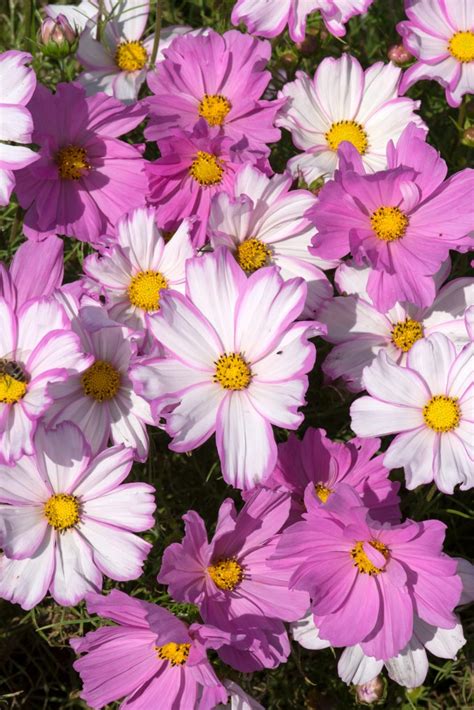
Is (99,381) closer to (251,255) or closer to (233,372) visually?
(233,372)

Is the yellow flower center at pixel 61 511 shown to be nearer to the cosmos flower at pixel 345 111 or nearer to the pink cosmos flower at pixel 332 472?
the pink cosmos flower at pixel 332 472

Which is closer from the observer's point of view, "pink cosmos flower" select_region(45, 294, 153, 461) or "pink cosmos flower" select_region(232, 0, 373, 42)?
"pink cosmos flower" select_region(45, 294, 153, 461)

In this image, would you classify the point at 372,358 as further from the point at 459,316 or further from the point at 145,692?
the point at 145,692

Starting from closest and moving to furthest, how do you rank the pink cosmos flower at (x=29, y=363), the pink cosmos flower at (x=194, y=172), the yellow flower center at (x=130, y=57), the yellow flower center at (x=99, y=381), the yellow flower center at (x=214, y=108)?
the pink cosmos flower at (x=29, y=363) < the yellow flower center at (x=99, y=381) < the pink cosmos flower at (x=194, y=172) < the yellow flower center at (x=214, y=108) < the yellow flower center at (x=130, y=57)

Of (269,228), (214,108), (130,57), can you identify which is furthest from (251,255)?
(130,57)

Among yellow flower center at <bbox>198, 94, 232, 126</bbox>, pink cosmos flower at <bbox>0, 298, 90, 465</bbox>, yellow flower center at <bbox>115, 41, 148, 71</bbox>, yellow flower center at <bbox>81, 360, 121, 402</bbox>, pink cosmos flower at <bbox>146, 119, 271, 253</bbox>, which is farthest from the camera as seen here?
yellow flower center at <bbox>115, 41, 148, 71</bbox>

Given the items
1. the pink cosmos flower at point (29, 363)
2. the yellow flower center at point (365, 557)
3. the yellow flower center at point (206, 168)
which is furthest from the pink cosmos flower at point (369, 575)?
the yellow flower center at point (206, 168)

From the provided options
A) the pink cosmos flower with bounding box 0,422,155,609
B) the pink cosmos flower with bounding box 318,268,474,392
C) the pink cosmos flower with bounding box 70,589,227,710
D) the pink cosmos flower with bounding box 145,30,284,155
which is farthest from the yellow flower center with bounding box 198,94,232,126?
the pink cosmos flower with bounding box 70,589,227,710

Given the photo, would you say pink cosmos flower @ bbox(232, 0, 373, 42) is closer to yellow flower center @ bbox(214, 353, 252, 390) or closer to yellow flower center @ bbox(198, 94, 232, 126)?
yellow flower center @ bbox(198, 94, 232, 126)
